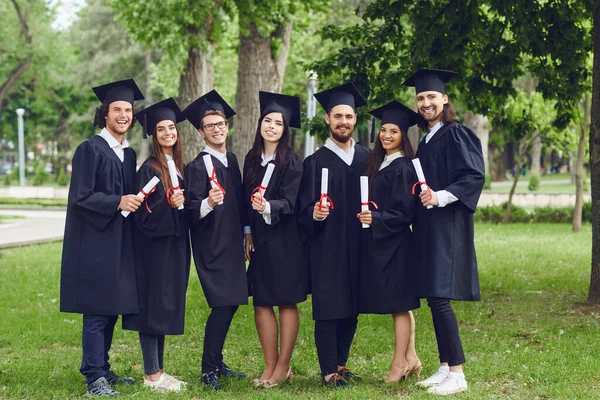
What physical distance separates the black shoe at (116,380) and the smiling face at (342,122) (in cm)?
244

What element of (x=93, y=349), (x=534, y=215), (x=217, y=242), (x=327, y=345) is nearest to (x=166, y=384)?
(x=93, y=349)

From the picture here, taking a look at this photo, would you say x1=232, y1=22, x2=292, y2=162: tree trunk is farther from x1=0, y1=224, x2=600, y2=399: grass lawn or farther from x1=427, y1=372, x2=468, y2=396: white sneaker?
x1=427, y1=372, x2=468, y2=396: white sneaker

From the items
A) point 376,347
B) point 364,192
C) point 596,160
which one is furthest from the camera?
point 596,160

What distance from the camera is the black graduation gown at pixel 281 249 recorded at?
617 cm

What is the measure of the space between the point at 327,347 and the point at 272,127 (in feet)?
5.48

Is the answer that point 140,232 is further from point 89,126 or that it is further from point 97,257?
point 89,126

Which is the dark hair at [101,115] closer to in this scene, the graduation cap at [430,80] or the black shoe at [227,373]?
the black shoe at [227,373]

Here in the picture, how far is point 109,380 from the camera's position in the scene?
21.0ft

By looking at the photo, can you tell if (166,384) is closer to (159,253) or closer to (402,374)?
(159,253)

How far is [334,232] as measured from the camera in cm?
616

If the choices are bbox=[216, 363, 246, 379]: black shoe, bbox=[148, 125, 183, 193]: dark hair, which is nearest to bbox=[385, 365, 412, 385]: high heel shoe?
bbox=[216, 363, 246, 379]: black shoe

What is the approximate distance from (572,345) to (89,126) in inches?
2013

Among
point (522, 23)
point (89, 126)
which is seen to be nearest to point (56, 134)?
point (89, 126)

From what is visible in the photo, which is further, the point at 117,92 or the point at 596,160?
the point at 596,160
